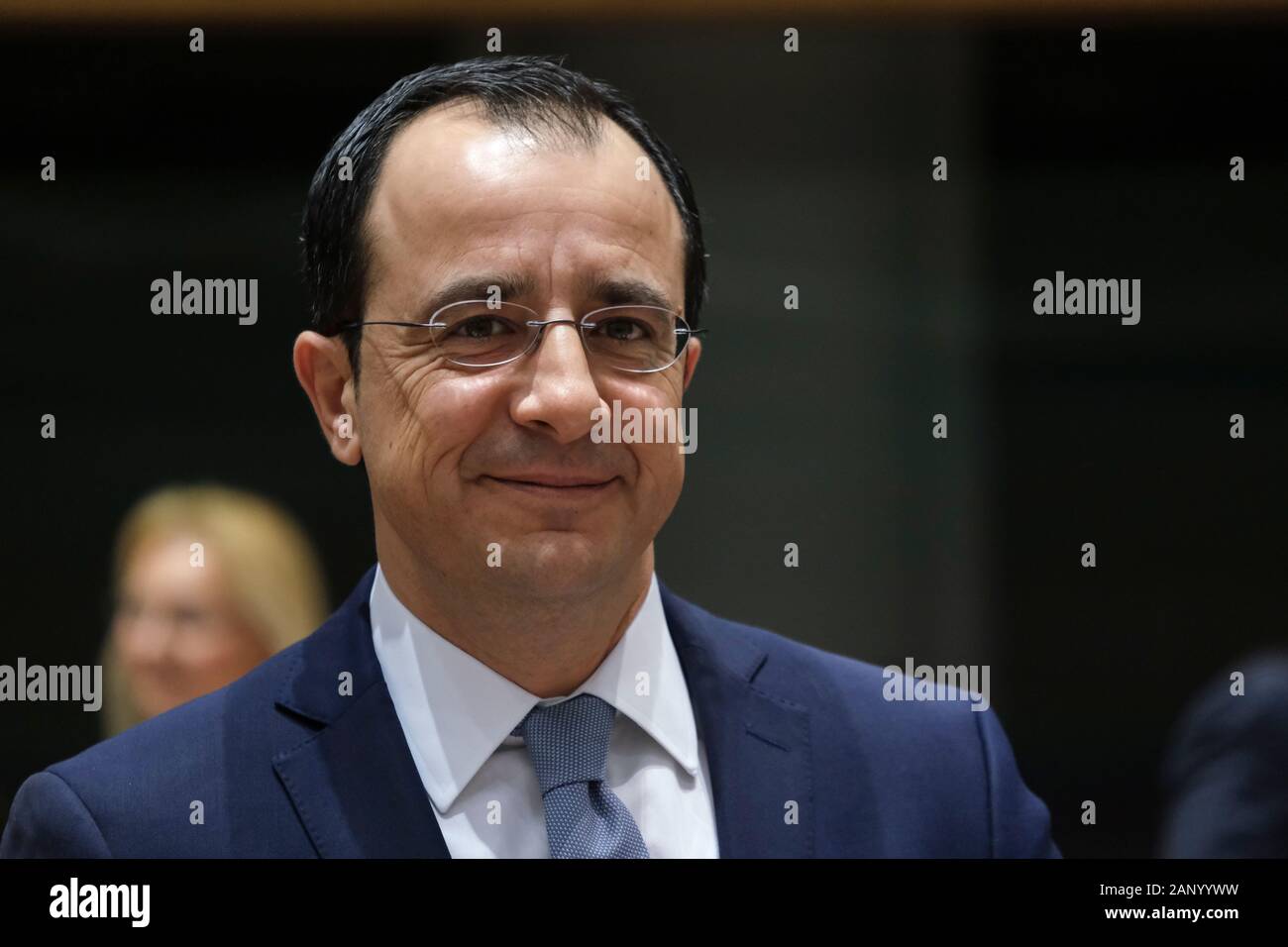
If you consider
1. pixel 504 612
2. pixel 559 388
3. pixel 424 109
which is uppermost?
pixel 424 109

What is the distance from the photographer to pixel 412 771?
193 centimetres

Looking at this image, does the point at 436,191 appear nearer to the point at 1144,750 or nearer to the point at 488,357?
the point at 488,357

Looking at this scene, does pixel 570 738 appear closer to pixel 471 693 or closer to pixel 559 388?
pixel 471 693

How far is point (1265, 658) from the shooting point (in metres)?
2.39

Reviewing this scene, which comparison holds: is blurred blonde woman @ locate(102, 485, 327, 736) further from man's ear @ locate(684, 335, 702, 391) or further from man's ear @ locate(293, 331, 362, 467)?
man's ear @ locate(684, 335, 702, 391)

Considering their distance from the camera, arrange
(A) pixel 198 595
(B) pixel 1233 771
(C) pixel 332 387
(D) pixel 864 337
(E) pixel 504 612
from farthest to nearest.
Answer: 1. (D) pixel 864 337
2. (A) pixel 198 595
3. (B) pixel 1233 771
4. (C) pixel 332 387
5. (E) pixel 504 612

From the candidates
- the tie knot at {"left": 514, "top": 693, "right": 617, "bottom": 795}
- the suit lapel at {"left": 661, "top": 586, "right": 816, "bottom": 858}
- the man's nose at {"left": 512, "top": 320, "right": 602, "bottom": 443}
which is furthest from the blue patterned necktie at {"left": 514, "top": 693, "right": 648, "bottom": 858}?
the man's nose at {"left": 512, "top": 320, "right": 602, "bottom": 443}

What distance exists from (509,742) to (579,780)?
0.12 metres

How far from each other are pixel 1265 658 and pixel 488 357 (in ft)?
5.06

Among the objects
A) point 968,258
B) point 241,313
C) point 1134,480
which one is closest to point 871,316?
point 968,258

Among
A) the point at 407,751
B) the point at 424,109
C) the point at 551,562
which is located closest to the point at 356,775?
the point at 407,751

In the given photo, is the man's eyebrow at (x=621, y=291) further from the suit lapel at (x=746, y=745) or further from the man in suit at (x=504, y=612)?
the suit lapel at (x=746, y=745)

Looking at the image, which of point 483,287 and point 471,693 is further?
point 471,693

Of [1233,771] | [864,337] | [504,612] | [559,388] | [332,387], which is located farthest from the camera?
[864,337]
